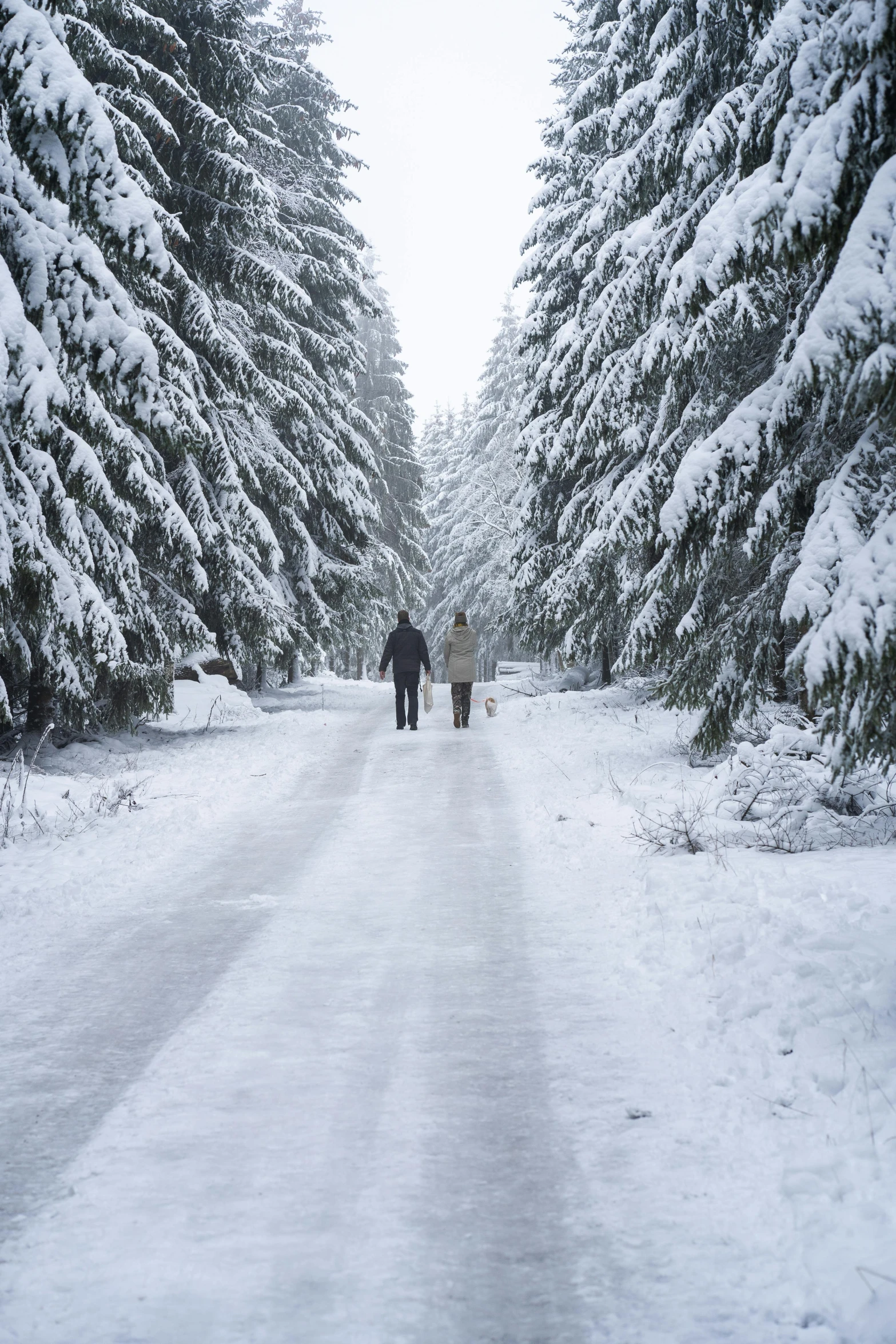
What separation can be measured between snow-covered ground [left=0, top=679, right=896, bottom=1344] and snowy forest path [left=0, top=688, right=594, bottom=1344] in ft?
0.04

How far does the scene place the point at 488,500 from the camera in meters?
31.4

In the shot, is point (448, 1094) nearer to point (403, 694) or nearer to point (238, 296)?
point (403, 694)

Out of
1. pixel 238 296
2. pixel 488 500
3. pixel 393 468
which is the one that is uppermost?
pixel 393 468

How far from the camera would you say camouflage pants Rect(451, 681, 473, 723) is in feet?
46.9

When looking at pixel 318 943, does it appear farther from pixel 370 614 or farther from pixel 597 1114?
pixel 370 614

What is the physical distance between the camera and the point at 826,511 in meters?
4.29

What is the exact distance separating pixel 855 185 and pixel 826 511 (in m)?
1.43

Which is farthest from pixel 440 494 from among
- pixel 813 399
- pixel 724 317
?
pixel 813 399

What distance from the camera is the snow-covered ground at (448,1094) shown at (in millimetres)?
2148

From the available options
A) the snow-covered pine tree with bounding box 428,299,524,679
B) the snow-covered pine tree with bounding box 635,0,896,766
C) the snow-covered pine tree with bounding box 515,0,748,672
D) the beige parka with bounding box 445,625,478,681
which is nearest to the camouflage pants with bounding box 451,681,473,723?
the beige parka with bounding box 445,625,478,681

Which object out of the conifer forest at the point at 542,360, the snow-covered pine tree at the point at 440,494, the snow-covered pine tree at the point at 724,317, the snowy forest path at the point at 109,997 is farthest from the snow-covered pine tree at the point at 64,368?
the snow-covered pine tree at the point at 440,494

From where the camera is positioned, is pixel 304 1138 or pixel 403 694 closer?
pixel 304 1138

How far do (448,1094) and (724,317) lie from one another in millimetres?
6060

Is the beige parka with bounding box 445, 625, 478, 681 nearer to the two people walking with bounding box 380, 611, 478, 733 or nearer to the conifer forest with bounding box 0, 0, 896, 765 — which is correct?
the two people walking with bounding box 380, 611, 478, 733
